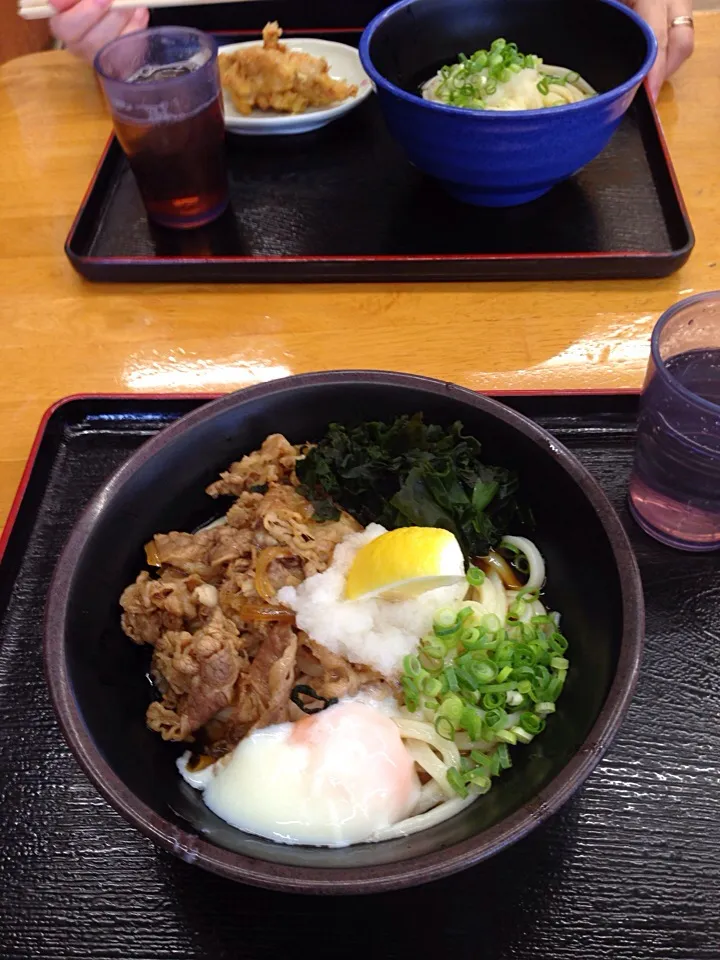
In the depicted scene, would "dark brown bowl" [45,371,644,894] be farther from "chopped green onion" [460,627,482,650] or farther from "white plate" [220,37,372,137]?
"white plate" [220,37,372,137]

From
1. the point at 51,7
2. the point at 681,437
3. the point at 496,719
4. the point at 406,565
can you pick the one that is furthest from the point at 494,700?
the point at 51,7

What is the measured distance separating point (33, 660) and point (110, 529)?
33 centimetres

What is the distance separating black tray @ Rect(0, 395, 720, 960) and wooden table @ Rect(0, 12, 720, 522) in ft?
2.05

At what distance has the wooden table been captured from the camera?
1.80 metres

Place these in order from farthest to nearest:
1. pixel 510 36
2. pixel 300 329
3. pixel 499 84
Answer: pixel 510 36
pixel 499 84
pixel 300 329

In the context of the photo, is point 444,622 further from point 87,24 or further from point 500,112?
point 87,24

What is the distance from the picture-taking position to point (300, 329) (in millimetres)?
1920

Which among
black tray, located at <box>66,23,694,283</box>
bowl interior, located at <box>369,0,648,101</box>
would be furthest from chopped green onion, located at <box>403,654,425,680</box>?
bowl interior, located at <box>369,0,648,101</box>

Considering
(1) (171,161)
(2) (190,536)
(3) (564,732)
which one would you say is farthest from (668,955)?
(1) (171,161)

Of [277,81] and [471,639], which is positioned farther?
[277,81]

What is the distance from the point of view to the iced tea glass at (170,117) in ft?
6.39

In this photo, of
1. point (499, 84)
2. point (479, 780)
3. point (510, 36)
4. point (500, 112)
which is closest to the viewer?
point (479, 780)

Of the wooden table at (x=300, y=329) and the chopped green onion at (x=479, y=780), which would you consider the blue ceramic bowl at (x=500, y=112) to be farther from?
the chopped green onion at (x=479, y=780)

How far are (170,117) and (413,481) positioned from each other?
1.29m
